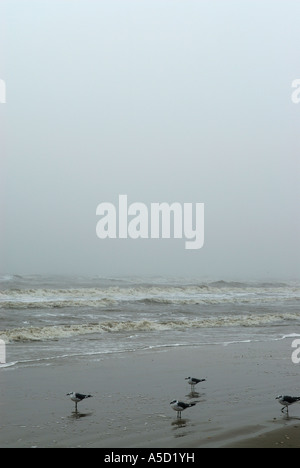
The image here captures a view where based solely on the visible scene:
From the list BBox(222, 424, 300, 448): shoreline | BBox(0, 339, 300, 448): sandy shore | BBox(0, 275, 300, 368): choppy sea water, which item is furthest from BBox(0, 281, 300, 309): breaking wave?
BBox(222, 424, 300, 448): shoreline

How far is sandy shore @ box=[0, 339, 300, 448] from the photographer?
700 cm

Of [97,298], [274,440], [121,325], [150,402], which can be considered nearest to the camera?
[274,440]

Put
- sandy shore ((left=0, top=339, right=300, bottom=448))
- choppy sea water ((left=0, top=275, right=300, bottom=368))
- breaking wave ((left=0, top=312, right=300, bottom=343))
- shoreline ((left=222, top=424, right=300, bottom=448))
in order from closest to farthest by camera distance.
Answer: shoreline ((left=222, top=424, right=300, bottom=448)) < sandy shore ((left=0, top=339, right=300, bottom=448)) < choppy sea water ((left=0, top=275, right=300, bottom=368)) < breaking wave ((left=0, top=312, right=300, bottom=343))

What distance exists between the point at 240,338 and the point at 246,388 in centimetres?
766

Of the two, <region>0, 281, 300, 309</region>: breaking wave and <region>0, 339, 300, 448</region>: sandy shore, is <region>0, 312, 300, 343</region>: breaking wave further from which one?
<region>0, 281, 300, 309</region>: breaking wave

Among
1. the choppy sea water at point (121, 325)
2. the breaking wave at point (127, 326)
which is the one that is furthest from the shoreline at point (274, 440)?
the breaking wave at point (127, 326)

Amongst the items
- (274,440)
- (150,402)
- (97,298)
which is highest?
(274,440)

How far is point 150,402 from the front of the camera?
9.04 m

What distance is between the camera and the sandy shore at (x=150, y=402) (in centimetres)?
700

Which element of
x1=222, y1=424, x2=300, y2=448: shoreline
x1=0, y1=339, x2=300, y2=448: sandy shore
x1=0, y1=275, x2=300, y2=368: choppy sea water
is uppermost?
x1=222, y1=424, x2=300, y2=448: shoreline

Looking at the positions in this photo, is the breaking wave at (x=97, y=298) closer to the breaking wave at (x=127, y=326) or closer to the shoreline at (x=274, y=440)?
the breaking wave at (x=127, y=326)

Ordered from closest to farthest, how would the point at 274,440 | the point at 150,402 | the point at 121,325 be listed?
the point at 274,440
the point at 150,402
the point at 121,325

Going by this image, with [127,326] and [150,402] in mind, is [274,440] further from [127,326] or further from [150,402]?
[127,326]

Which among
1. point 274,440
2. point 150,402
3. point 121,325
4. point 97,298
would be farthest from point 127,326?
point 274,440
